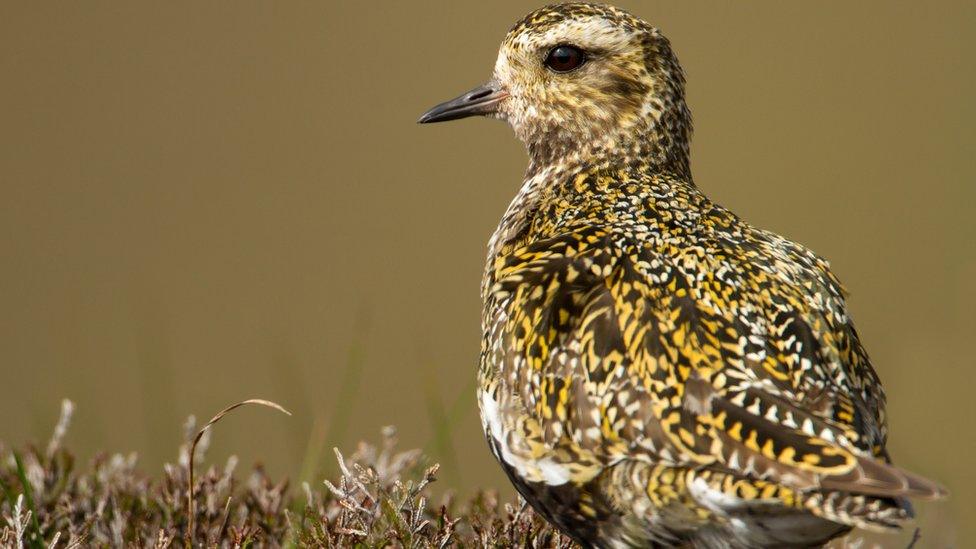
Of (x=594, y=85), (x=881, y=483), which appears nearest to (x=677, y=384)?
(x=881, y=483)

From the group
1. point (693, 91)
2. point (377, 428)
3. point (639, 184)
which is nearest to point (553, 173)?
point (639, 184)

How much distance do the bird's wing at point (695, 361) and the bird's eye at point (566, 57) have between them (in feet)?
3.88

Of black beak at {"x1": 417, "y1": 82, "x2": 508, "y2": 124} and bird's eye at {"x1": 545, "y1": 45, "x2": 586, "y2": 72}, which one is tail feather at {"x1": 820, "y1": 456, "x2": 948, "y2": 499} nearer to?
bird's eye at {"x1": 545, "y1": 45, "x2": 586, "y2": 72}

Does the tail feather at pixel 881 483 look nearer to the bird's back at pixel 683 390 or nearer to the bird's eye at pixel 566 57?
the bird's back at pixel 683 390

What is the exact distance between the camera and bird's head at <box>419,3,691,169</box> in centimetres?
564

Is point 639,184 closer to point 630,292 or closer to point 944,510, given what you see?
point 630,292

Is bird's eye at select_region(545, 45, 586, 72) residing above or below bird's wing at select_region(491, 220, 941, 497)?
above

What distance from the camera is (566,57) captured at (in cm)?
568

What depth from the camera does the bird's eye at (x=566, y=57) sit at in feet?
18.6

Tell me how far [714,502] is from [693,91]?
53.2 ft

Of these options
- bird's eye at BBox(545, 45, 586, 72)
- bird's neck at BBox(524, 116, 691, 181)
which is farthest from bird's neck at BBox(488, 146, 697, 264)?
bird's eye at BBox(545, 45, 586, 72)

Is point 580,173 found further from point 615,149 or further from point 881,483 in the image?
point 881,483

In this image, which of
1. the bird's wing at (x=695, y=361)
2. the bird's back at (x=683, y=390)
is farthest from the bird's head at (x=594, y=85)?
the bird's wing at (x=695, y=361)

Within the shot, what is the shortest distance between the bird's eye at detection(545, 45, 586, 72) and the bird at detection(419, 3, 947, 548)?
70cm
